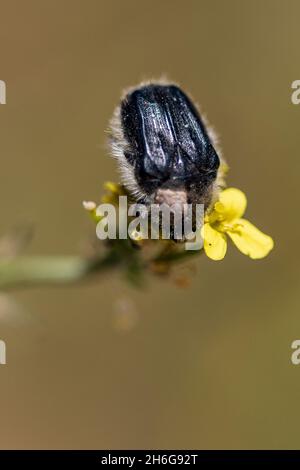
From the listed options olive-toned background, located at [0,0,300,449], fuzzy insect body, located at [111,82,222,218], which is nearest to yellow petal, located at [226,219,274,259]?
fuzzy insect body, located at [111,82,222,218]

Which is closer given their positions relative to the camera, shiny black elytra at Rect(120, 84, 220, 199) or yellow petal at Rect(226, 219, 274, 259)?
shiny black elytra at Rect(120, 84, 220, 199)

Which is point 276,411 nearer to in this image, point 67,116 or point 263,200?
point 263,200

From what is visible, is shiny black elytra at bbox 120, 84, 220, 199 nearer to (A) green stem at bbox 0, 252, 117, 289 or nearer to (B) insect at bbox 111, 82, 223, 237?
(B) insect at bbox 111, 82, 223, 237

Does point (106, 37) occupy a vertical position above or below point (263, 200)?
above

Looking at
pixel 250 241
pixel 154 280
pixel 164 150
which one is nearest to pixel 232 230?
pixel 250 241
